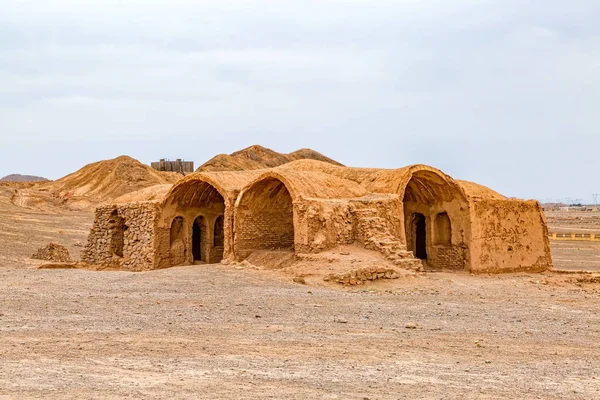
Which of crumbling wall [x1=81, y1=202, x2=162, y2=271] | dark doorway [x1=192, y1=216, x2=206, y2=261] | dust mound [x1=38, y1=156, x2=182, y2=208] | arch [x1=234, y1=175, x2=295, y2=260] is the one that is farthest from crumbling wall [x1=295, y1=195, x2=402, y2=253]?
dust mound [x1=38, y1=156, x2=182, y2=208]

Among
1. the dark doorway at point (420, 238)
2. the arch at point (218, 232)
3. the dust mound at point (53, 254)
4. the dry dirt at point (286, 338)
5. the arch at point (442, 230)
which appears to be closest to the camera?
the dry dirt at point (286, 338)

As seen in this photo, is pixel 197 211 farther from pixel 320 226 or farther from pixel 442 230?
pixel 442 230

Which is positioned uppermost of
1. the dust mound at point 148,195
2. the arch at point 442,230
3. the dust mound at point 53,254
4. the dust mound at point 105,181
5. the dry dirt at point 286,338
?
the dust mound at point 105,181

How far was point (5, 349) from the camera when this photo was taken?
31.0 feet

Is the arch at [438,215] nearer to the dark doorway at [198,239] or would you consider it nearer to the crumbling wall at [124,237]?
the dark doorway at [198,239]

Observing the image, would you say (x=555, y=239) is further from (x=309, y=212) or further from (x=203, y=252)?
(x=309, y=212)

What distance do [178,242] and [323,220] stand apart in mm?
8278

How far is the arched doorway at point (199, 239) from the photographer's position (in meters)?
27.6

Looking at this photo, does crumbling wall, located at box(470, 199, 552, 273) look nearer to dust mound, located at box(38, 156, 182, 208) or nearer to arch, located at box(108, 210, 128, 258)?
arch, located at box(108, 210, 128, 258)

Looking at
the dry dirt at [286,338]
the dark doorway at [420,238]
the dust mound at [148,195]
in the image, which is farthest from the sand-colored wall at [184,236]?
the dark doorway at [420,238]

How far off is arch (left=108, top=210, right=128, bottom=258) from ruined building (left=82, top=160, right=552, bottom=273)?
4 cm

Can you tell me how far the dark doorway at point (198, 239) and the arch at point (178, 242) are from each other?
1128 mm

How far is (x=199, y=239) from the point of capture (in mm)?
28078

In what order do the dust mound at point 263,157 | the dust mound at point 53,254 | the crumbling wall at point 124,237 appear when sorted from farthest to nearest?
the dust mound at point 263,157, the dust mound at point 53,254, the crumbling wall at point 124,237
